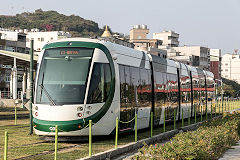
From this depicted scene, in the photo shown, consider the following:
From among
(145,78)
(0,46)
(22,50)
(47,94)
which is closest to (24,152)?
(47,94)

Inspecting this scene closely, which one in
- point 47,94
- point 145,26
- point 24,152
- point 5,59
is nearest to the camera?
point 24,152

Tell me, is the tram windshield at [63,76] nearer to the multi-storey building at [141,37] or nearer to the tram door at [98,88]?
the tram door at [98,88]

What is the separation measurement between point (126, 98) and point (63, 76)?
3.34m

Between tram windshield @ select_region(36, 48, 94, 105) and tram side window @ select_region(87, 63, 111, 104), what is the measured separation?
0.27 meters

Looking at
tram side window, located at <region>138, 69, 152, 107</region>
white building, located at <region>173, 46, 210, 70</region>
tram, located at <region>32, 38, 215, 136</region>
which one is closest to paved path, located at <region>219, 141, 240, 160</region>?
tram, located at <region>32, 38, 215, 136</region>

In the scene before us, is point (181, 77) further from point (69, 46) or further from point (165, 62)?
point (69, 46)

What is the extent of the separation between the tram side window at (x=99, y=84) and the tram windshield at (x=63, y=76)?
274mm

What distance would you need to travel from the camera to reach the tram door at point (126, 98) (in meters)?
18.0

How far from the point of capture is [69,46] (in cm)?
1673

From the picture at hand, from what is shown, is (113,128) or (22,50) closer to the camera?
(113,128)

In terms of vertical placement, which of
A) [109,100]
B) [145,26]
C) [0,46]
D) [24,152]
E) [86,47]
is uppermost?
[145,26]

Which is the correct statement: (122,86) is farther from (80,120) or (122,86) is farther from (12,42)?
(12,42)

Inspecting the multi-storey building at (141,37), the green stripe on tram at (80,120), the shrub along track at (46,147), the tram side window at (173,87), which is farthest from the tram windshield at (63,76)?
the multi-storey building at (141,37)

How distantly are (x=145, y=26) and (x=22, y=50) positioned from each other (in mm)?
89896
